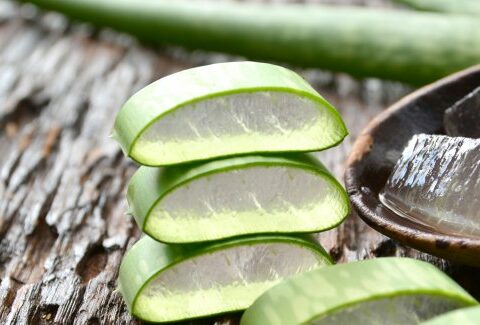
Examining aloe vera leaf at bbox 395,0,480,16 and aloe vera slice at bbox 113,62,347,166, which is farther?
aloe vera leaf at bbox 395,0,480,16

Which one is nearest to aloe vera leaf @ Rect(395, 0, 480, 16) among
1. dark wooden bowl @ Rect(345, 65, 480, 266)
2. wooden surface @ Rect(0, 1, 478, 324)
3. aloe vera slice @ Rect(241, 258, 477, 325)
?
wooden surface @ Rect(0, 1, 478, 324)

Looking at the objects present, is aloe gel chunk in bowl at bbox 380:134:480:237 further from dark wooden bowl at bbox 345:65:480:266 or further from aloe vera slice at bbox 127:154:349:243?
aloe vera slice at bbox 127:154:349:243

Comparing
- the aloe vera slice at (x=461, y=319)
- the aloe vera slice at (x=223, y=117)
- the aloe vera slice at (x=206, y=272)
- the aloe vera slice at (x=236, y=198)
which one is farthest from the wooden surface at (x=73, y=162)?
the aloe vera slice at (x=461, y=319)

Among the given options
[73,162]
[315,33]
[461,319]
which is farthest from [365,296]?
[315,33]

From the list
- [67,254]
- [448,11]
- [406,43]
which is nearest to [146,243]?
[67,254]

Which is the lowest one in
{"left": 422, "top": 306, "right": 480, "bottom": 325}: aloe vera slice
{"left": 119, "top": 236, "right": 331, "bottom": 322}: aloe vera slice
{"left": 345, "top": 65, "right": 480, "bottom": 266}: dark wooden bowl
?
{"left": 119, "top": 236, "right": 331, "bottom": 322}: aloe vera slice

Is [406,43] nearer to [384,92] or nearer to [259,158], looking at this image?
[384,92]

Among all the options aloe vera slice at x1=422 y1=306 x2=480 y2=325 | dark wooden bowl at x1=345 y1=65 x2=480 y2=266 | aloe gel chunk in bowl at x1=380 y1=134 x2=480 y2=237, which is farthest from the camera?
aloe gel chunk in bowl at x1=380 y1=134 x2=480 y2=237

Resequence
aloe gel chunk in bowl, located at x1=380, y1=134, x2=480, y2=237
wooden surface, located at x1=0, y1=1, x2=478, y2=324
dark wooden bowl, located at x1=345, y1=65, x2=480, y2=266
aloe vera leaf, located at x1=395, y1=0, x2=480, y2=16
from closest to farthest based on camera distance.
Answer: dark wooden bowl, located at x1=345, y1=65, x2=480, y2=266, aloe gel chunk in bowl, located at x1=380, y1=134, x2=480, y2=237, wooden surface, located at x1=0, y1=1, x2=478, y2=324, aloe vera leaf, located at x1=395, y1=0, x2=480, y2=16

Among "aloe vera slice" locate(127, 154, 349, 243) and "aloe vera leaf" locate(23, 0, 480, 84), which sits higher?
"aloe vera slice" locate(127, 154, 349, 243)
